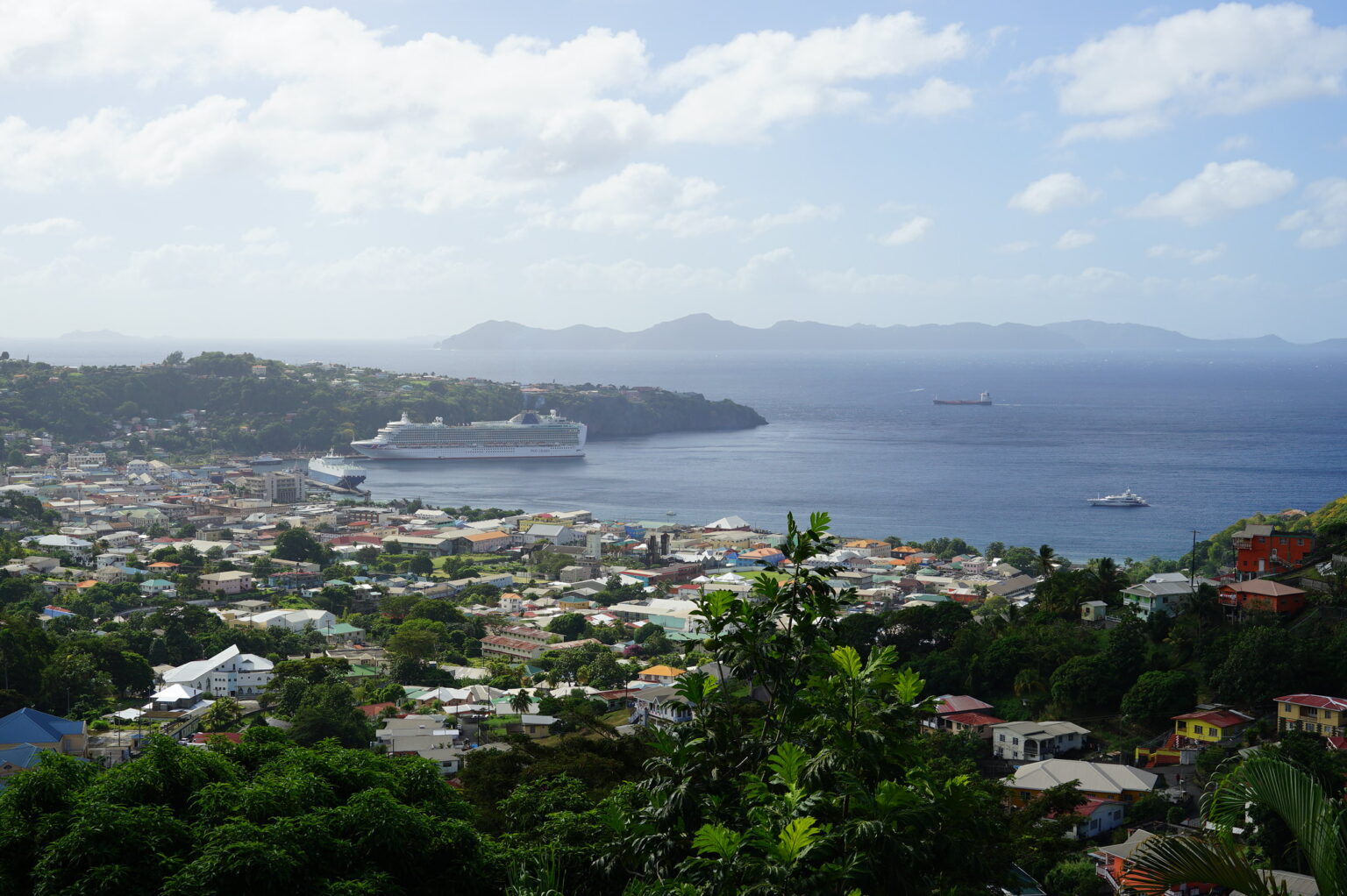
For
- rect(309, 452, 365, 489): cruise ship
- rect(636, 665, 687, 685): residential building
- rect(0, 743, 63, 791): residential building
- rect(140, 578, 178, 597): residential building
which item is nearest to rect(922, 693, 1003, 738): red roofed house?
rect(636, 665, 687, 685): residential building

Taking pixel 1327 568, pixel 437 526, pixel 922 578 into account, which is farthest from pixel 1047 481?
pixel 1327 568

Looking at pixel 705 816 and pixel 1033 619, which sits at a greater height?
pixel 705 816

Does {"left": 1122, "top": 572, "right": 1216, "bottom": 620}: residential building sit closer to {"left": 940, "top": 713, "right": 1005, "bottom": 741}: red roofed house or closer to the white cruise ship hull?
{"left": 940, "top": 713, "right": 1005, "bottom": 741}: red roofed house

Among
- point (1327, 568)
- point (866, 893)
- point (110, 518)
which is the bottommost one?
point (110, 518)

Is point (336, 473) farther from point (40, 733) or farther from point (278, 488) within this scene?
point (40, 733)

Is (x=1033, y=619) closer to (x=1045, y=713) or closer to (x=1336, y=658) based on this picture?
(x=1045, y=713)

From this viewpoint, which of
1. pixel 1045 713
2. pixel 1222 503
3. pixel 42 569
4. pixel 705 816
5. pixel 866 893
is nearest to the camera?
pixel 866 893

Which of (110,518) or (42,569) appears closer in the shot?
(42,569)

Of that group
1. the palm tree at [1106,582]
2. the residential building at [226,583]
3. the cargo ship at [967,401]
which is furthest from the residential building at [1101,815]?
the cargo ship at [967,401]
